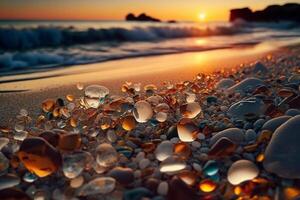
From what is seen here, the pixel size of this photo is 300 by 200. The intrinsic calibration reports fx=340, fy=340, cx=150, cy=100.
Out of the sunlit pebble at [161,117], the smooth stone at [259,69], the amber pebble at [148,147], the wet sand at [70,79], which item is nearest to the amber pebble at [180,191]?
the amber pebble at [148,147]

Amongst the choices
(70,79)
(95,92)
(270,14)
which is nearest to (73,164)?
(95,92)

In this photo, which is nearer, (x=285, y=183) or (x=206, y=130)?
(x=285, y=183)

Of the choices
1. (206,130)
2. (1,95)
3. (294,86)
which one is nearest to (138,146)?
(206,130)

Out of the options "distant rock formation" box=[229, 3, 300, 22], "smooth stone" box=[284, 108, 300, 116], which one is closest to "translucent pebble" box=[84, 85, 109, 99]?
"smooth stone" box=[284, 108, 300, 116]

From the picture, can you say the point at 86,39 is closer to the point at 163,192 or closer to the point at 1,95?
the point at 1,95

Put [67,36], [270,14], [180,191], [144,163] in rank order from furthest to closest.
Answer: [270,14], [67,36], [144,163], [180,191]

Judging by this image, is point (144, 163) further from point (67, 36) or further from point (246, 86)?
point (67, 36)
